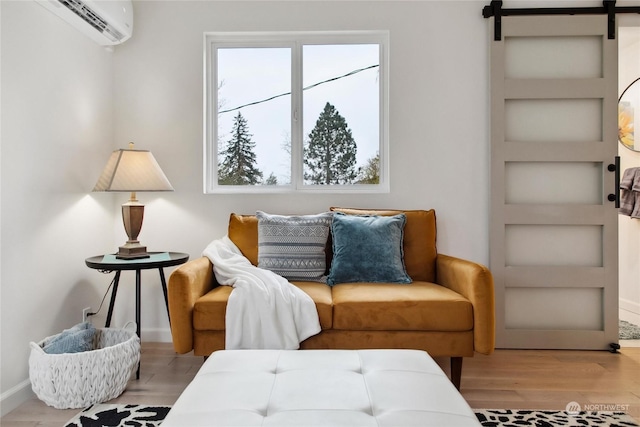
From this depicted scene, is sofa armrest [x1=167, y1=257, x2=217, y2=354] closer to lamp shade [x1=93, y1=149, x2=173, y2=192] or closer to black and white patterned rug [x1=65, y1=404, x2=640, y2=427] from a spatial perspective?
black and white patterned rug [x1=65, y1=404, x2=640, y2=427]

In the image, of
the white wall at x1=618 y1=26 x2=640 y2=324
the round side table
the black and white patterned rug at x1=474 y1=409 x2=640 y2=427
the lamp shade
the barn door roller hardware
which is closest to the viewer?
the black and white patterned rug at x1=474 y1=409 x2=640 y2=427

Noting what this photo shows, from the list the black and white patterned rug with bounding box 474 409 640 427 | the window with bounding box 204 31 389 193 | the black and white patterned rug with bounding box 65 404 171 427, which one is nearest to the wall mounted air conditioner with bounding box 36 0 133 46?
Result: the window with bounding box 204 31 389 193

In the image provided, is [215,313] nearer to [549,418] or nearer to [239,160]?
[239,160]

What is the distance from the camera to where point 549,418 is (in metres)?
2.00

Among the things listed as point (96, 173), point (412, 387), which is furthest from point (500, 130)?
point (96, 173)

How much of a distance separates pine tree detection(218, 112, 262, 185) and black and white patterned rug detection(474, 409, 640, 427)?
212 cm

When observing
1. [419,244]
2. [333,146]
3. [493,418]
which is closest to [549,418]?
[493,418]

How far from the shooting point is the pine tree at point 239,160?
3332 mm

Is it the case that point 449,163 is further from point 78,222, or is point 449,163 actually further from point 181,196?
point 78,222

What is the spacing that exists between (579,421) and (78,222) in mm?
2841

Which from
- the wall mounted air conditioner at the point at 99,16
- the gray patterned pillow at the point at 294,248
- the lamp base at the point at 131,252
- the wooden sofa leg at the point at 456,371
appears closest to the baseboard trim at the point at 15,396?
the lamp base at the point at 131,252

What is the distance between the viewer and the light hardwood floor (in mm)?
2141

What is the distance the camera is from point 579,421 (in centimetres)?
198

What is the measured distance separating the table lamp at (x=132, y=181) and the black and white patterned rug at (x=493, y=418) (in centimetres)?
86
